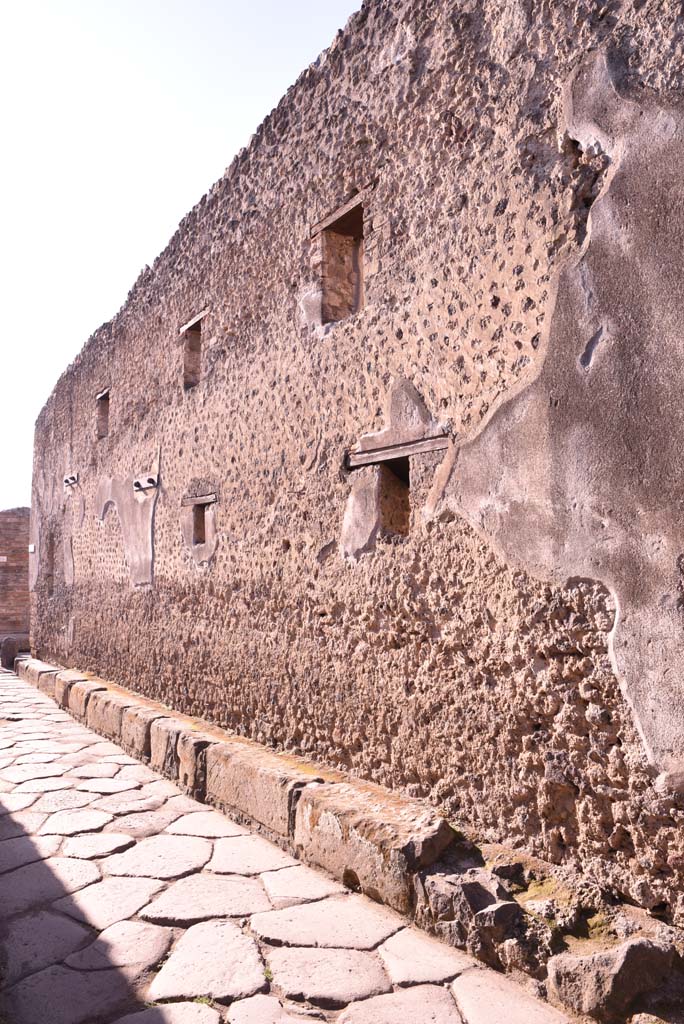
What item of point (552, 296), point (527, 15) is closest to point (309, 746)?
point (552, 296)

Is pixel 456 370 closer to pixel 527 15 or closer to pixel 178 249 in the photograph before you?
pixel 527 15

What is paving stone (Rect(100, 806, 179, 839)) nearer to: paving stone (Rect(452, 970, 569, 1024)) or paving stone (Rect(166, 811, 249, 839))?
paving stone (Rect(166, 811, 249, 839))

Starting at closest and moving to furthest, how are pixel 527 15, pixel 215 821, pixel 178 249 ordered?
1. pixel 527 15
2. pixel 215 821
3. pixel 178 249

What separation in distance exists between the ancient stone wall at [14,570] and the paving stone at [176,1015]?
12.3 metres

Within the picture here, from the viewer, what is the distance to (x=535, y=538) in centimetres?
245

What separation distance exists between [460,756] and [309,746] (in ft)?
3.40

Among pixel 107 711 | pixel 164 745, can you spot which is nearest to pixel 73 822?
pixel 164 745

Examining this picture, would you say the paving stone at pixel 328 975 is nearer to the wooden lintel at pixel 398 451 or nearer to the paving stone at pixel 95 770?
the wooden lintel at pixel 398 451

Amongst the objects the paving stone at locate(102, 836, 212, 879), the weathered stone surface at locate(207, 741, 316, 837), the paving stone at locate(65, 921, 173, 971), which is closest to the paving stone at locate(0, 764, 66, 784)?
the weathered stone surface at locate(207, 741, 316, 837)

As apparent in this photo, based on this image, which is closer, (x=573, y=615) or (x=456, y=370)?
(x=573, y=615)

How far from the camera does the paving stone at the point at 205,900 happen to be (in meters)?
2.48

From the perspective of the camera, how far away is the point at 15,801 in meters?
3.74

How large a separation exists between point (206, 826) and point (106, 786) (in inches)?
35.2

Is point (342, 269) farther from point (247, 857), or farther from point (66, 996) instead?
point (66, 996)
